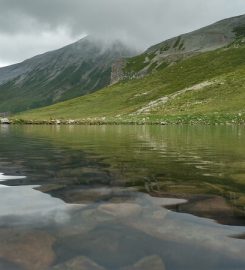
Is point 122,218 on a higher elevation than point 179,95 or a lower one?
lower

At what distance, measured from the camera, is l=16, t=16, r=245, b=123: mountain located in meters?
97.9

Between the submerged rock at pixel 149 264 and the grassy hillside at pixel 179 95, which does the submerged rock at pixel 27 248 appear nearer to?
the submerged rock at pixel 149 264

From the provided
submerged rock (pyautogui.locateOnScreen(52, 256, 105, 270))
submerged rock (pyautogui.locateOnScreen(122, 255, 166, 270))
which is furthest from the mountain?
submerged rock (pyautogui.locateOnScreen(52, 256, 105, 270))

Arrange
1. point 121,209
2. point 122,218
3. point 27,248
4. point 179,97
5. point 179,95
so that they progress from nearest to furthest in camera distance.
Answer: point 27,248
point 122,218
point 121,209
point 179,97
point 179,95

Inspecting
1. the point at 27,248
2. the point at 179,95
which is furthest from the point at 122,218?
the point at 179,95

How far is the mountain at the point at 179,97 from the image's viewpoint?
9788 cm

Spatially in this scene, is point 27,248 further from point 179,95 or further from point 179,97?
point 179,95

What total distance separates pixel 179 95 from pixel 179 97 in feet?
9.91

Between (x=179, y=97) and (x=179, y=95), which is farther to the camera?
(x=179, y=95)

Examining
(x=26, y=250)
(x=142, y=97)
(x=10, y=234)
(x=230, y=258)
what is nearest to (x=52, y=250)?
(x=26, y=250)

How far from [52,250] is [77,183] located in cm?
620

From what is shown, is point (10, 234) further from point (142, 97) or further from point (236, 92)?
point (142, 97)

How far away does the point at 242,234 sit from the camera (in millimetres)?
7930

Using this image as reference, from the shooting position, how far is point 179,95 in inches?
5039
